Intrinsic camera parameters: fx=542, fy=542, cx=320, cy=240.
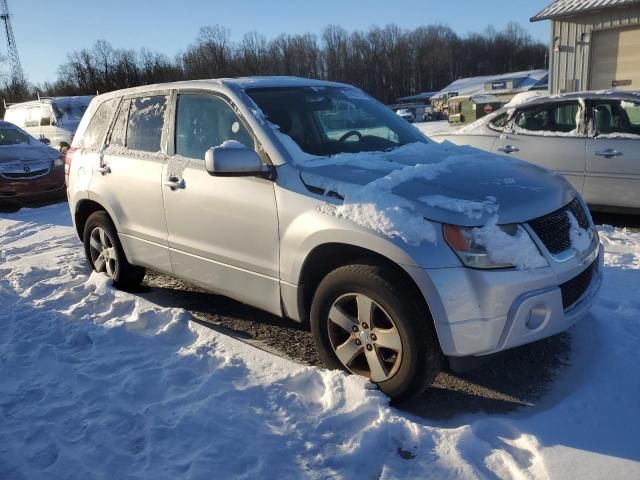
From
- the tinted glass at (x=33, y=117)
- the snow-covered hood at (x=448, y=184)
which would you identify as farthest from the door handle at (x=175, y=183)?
the tinted glass at (x=33, y=117)

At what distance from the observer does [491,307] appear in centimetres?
259

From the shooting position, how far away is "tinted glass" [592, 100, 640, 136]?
5.95 meters

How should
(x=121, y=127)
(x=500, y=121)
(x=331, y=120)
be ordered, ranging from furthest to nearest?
(x=500, y=121), (x=121, y=127), (x=331, y=120)

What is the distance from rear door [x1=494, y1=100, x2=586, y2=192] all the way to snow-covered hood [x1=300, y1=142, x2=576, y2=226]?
314 cm

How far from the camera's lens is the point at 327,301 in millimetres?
3064

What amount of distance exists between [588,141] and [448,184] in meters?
4.02

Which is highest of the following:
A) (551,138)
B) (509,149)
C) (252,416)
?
(551,138)

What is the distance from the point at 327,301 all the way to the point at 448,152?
1.42 m

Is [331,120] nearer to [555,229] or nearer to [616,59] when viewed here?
[555,229]

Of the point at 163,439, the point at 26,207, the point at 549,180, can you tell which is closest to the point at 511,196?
the point at 549,180

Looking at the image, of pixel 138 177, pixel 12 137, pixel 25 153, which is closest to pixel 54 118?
pixel 12 137

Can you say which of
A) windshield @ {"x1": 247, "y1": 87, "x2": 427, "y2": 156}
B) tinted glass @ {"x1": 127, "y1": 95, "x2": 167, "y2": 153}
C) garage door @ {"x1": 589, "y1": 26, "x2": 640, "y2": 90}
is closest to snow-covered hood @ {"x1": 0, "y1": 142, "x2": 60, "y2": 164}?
tinted glass @ {"x1": 127, "y1": 95, "x2": 167, "y2": 153}

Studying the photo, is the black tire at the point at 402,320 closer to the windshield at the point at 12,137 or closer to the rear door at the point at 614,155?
the rear door at the point at 614,155

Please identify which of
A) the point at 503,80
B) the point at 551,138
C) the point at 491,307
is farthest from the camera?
the point at 503,80
